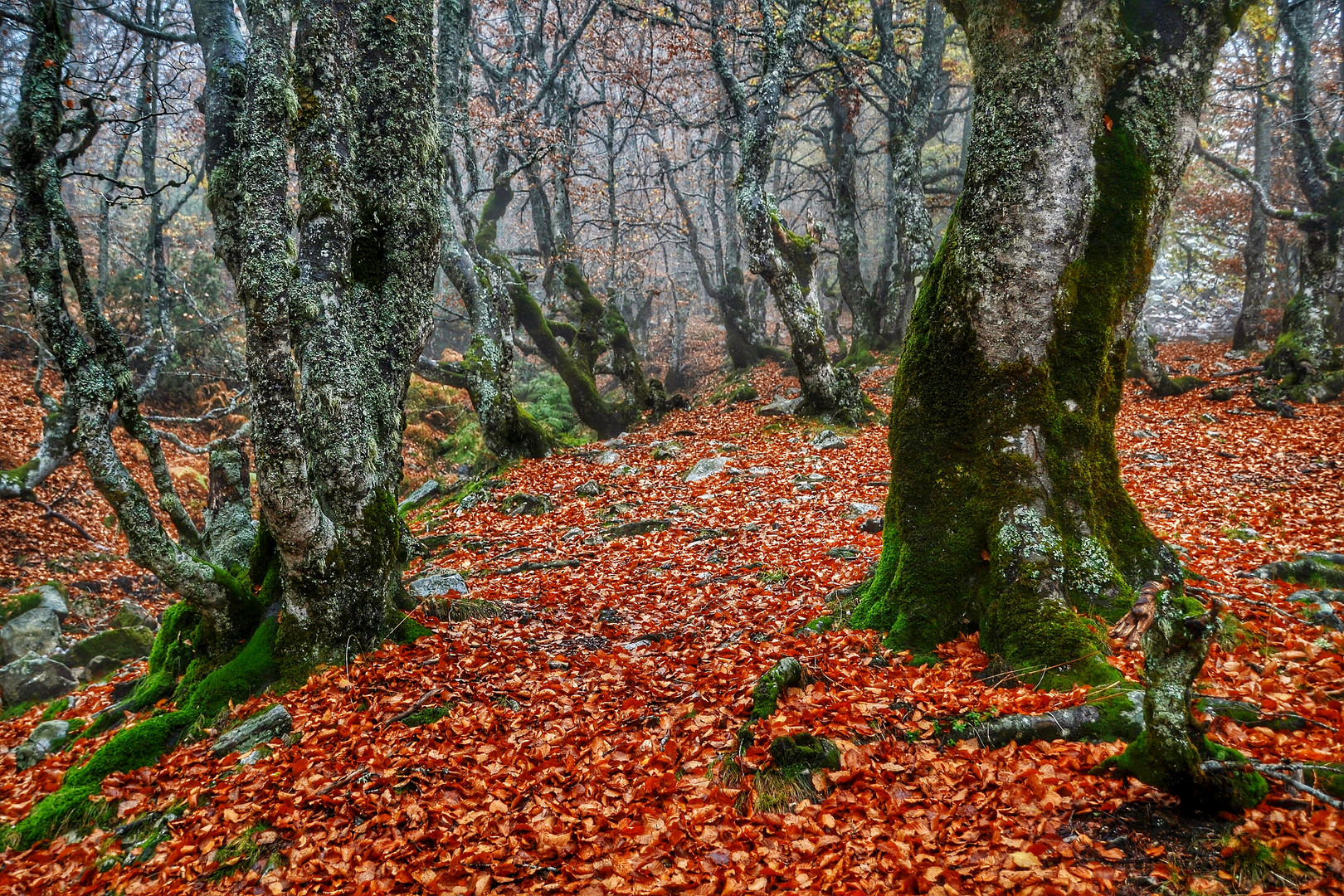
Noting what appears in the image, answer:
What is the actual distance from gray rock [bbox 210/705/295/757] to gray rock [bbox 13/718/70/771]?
207cm

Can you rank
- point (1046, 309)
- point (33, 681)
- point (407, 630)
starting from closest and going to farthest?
point (1046, 309) → point (407, 630) → point (33, 681)

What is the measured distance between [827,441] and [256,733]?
9597 millimetres

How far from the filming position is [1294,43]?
1205 centimetres

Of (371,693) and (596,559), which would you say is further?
(596,559)

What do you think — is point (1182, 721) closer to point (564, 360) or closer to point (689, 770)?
point (689, 770)

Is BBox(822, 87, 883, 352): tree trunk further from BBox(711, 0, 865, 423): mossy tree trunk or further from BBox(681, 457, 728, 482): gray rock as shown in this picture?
BBox(681, 457, 728, 482): gray rock

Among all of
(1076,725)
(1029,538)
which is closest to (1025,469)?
(1029,538)

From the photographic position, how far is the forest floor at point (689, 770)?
2773mm

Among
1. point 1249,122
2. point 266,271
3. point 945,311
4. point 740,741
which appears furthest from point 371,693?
point 1249,122

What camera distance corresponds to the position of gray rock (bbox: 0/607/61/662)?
801 cm

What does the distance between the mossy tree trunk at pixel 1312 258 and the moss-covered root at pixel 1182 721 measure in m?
12.8

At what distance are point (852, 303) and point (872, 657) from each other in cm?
1698

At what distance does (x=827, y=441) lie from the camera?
12.0 m

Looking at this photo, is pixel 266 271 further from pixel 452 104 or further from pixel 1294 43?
pixel 1294 43
